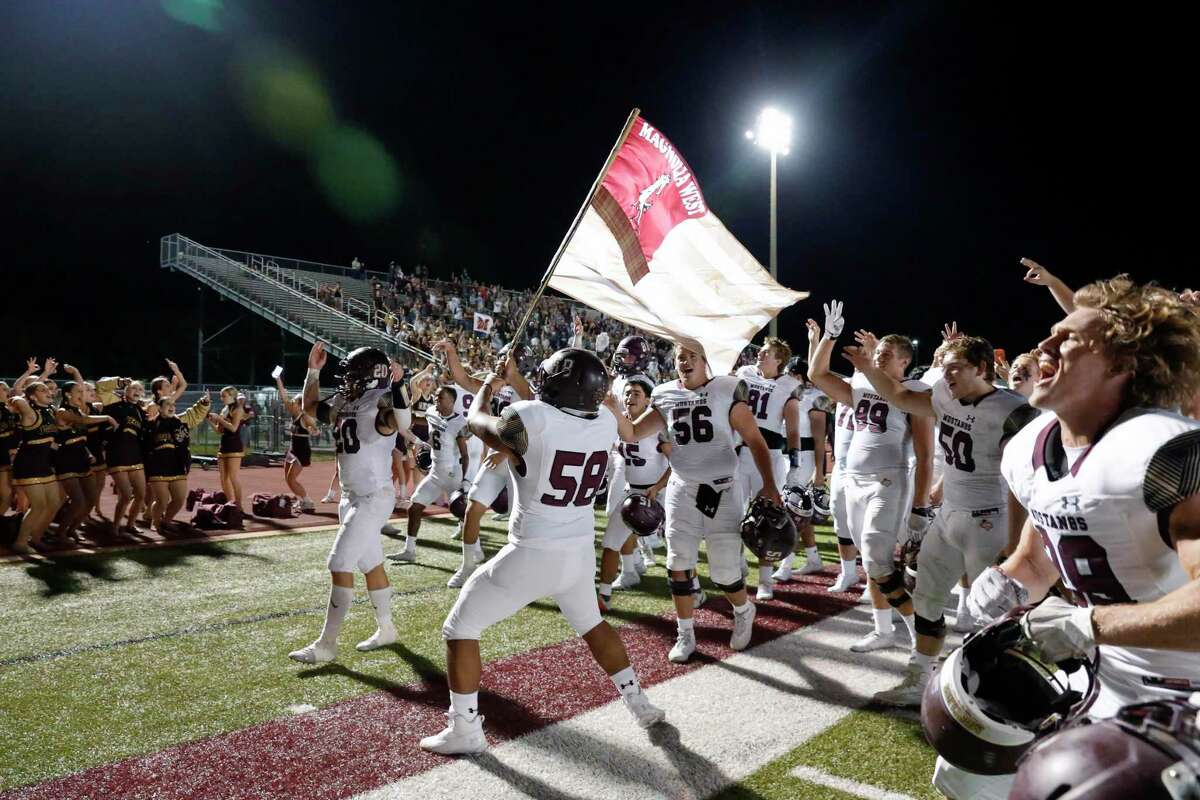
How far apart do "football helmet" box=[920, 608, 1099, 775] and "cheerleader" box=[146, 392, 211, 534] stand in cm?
1043

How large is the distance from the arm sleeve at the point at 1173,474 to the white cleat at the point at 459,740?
3189 mm

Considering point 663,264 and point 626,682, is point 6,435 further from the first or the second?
point 626,682

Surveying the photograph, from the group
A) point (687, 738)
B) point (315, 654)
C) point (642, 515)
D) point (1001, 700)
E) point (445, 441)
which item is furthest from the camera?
point (445, 441)

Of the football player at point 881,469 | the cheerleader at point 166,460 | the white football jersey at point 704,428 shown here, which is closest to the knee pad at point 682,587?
the white football jersey at point 704,428

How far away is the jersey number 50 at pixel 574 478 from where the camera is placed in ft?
13.0

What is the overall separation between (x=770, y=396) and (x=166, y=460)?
7.84 metres

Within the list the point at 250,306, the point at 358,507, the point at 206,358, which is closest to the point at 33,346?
the point at 206,358

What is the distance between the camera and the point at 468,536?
761 centimetres

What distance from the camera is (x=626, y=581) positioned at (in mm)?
7840

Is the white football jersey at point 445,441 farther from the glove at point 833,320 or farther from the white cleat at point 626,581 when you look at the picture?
the glove at point 833,320

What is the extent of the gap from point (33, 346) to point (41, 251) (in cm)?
479

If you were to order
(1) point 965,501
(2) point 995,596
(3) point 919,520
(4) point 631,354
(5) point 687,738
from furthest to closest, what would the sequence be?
(4) point 631,354 < (3) point 919,520 < (1) point 965,501 < (5) point 687,738 < (2) point 995,596

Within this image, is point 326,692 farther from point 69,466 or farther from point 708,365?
point 69,466

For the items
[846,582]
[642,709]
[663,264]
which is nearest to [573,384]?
[642,709]
